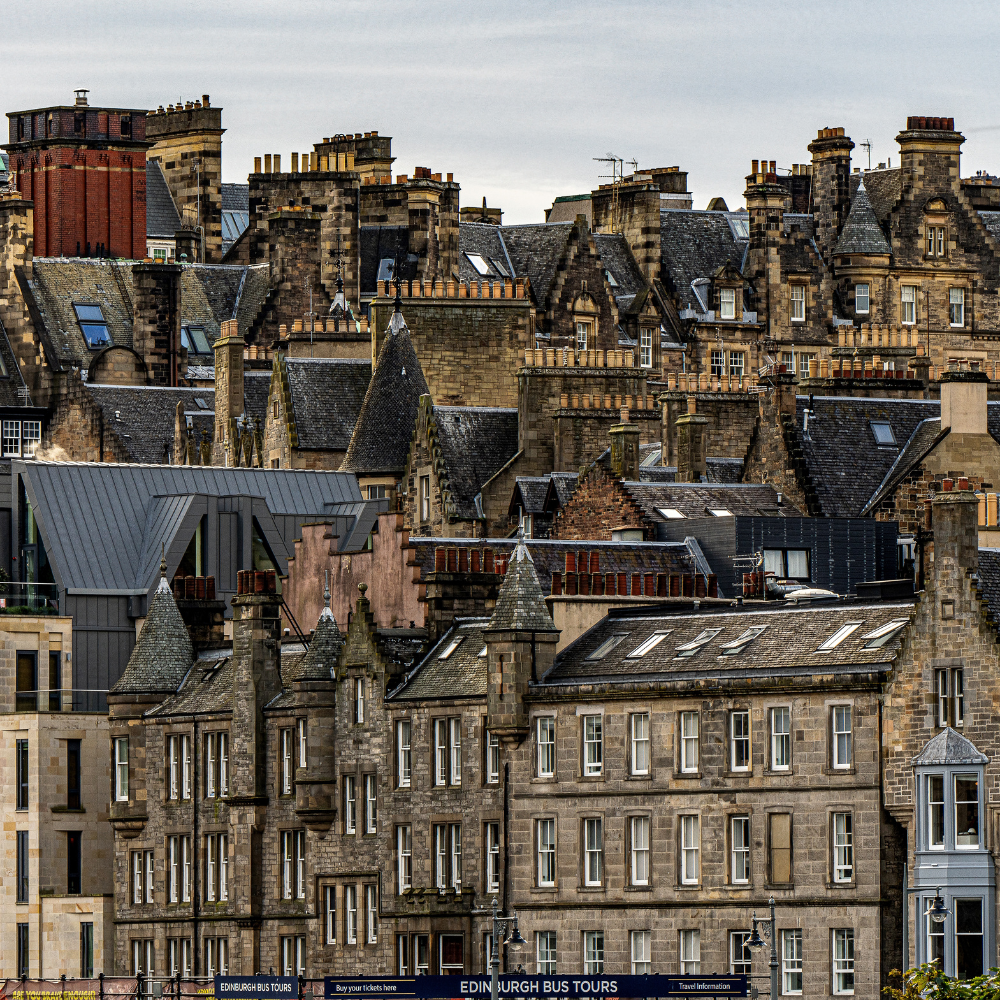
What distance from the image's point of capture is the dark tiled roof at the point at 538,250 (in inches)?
6964

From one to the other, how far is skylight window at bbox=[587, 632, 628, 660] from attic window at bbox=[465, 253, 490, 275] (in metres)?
67.3

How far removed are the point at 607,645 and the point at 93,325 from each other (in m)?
65.0

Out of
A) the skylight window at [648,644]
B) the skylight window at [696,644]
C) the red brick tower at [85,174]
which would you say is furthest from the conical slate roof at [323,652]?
the red brick tower at [85,174]

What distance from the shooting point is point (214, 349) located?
555 ft

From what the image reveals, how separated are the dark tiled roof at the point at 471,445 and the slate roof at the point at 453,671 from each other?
863 inches

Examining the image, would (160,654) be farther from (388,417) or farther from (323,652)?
(388,417)

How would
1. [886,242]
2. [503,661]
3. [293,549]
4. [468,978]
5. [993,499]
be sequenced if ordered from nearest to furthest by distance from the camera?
[468,978] → [503,661] → [993,499] → [293,549] → [886,242]

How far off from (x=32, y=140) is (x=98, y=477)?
55.0 metres

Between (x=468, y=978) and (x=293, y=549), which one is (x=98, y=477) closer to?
(x=293, y=549)

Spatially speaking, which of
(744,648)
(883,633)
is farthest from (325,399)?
(883,633)

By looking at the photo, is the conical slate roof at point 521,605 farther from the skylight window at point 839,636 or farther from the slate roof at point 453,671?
the skylight window at point 839,636

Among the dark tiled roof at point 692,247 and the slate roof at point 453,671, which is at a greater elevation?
the dark tiled roof at point 692,247

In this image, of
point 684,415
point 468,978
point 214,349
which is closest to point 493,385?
point 684,415

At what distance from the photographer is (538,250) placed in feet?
590
